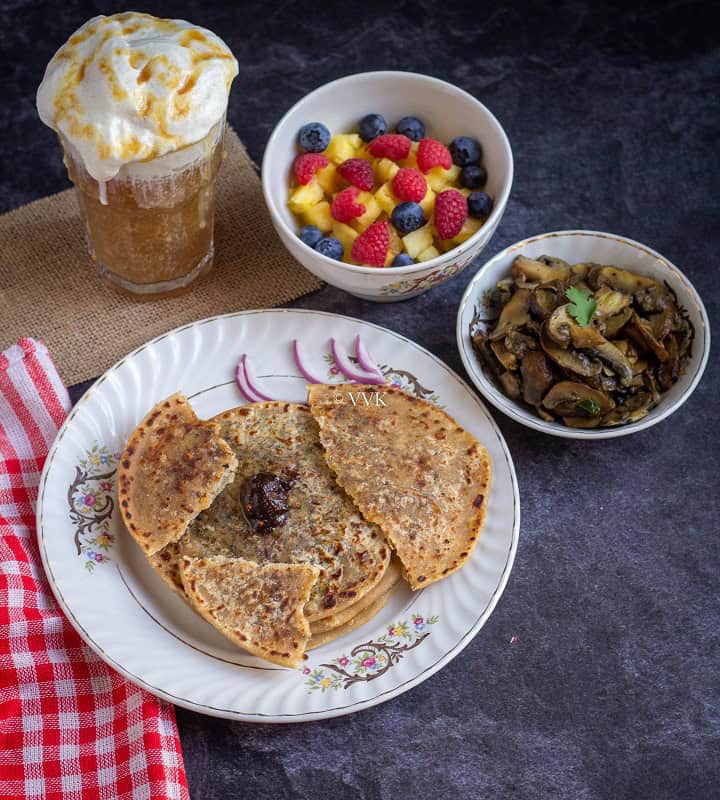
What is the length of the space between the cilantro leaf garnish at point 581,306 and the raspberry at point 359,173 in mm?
818

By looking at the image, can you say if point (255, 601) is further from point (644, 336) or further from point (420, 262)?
point (644, 336)

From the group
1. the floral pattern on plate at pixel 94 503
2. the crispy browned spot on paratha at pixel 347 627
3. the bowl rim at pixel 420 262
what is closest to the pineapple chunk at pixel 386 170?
the bowl rim at pixel 420 262

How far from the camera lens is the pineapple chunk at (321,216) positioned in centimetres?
369

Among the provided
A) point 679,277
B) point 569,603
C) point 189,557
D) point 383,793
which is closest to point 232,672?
point 189,557

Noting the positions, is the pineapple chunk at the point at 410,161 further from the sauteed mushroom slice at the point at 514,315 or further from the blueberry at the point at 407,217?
the sauteed mushroom slice at the point at 514,315

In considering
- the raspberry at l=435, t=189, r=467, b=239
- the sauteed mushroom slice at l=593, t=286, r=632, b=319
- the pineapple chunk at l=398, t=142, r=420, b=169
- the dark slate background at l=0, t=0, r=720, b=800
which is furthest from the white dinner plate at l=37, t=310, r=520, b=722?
the pineapple chunk at l=398, t=142, r=420, b=169

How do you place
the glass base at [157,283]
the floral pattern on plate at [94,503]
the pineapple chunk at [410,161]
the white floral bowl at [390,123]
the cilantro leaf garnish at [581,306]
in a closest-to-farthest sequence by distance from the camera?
the floral pattern on plate at [94,503] < the cilantro leaf garnish at [581,306] < the white floral bowl at [390,123] < the pineapple chunk at [410,161] < the glass base at [157,283]

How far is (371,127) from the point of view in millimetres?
3809

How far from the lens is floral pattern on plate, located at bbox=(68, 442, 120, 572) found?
3.29 m

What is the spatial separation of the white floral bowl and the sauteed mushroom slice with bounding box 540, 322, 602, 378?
455 mm

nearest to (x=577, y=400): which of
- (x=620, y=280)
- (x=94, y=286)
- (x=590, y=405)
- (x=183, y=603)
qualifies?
(x=590, y=405)

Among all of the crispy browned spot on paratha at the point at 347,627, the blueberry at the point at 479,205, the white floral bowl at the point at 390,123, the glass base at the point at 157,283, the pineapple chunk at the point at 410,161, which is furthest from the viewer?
the glass base at the point at 157,283

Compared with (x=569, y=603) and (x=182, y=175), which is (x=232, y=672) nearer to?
(x=569, y=603)

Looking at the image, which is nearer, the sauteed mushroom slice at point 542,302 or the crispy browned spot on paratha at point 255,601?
the crispy browned spot on paratha at point 255,601
